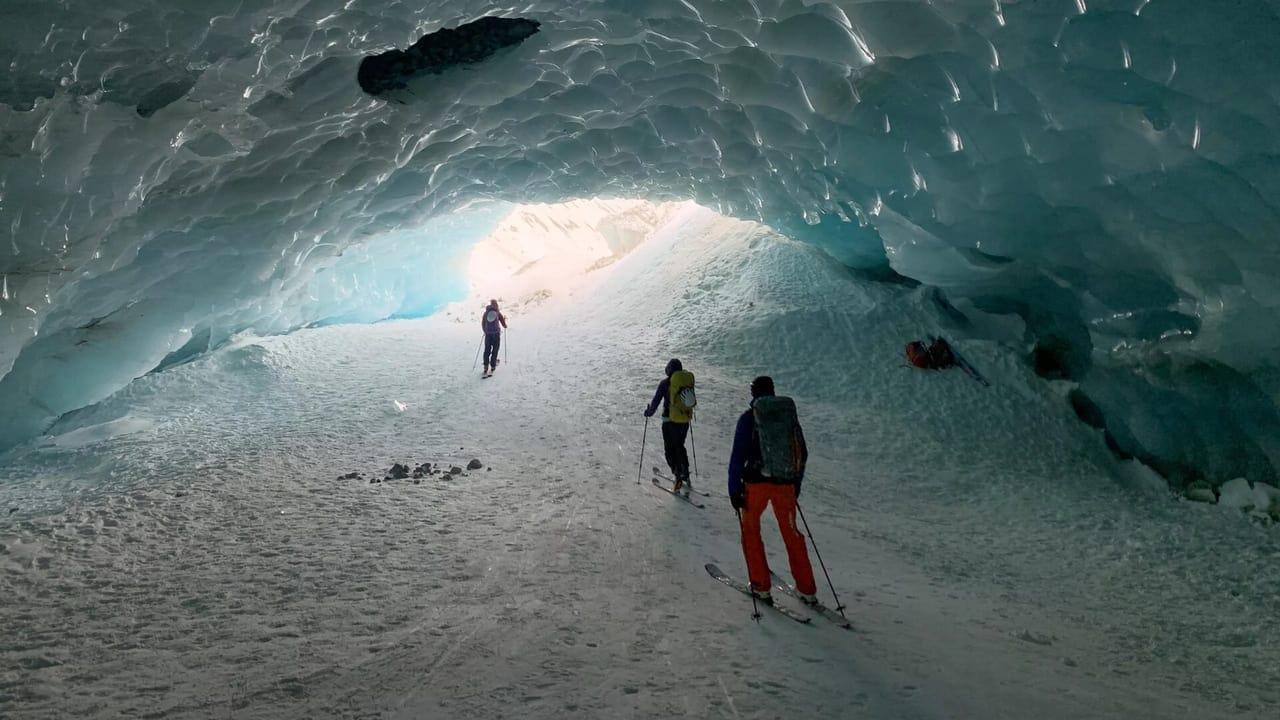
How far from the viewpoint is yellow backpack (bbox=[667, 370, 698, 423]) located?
293 inches

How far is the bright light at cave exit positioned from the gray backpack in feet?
102

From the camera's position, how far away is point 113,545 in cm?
582

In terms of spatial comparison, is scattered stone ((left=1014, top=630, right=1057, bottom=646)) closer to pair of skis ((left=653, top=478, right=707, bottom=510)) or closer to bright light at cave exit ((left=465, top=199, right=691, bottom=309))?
pair of skis ((left=653, top=478, right=707, bottom=510))

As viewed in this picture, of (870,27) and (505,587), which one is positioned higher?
(870,27)

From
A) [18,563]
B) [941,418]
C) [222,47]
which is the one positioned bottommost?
[18,563]

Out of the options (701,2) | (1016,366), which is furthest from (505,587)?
(1016,366)

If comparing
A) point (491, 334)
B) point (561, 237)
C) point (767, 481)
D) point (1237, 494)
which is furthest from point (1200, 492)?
point (561, 237)

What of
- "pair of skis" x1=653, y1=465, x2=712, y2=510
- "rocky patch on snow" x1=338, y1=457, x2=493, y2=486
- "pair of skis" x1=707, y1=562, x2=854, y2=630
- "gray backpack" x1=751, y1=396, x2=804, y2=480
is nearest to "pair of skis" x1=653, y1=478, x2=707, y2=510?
"pair of skis" x1=653, y1=465, x2=712, y2=510

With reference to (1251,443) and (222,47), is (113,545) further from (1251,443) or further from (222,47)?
(1251,443)

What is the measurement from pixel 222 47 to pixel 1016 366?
12.9 m

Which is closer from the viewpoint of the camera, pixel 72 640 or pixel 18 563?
pixel 72 640

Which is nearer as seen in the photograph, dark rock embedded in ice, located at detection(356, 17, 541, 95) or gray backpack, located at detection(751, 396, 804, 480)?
gray backpack, located at detection(751, 396, 804, 480)

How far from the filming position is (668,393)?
7590 millimetres

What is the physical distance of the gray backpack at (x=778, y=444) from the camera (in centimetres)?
450
